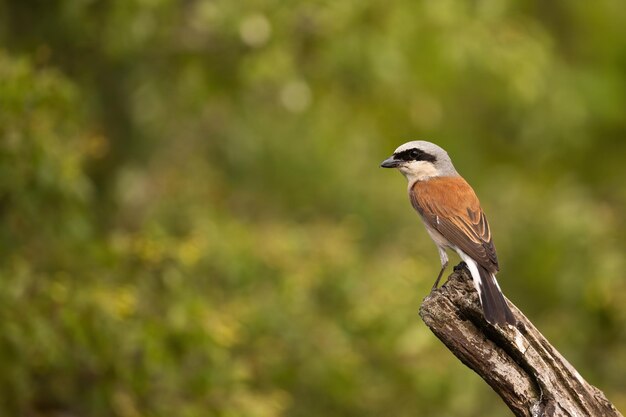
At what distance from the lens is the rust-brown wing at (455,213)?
551 centimetres

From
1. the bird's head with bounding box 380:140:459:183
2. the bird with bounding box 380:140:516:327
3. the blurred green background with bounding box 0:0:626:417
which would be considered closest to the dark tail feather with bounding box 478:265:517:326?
the bird with bounding box 380:140:516:327

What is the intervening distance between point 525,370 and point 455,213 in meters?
1.64

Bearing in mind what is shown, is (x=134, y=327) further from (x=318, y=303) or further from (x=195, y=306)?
(x=318, y=303)

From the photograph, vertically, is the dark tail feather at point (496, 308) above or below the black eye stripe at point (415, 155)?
below

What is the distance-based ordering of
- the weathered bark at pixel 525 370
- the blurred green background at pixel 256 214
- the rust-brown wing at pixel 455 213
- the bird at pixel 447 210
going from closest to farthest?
the weathered bark at pixel 525 370 < the bird at pixel 447 210 < the rust-brown wing at pixel 455 213 < the blurred green background at pixel 256 214

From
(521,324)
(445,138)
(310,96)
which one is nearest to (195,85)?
(310,96)

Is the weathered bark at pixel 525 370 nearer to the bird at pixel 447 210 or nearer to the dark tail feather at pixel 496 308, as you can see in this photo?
the dark tail feather at pixel 496 308

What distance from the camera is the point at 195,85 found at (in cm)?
831

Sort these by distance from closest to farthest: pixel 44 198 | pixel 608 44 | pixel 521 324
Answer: pixel 521 324, pixel 44 198, pixel 608 44

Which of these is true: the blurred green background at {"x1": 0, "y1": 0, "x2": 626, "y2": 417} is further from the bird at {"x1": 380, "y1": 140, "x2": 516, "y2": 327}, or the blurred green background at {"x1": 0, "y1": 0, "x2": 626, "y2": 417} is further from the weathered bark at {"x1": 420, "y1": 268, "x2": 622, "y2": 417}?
the weathered bark at {"x1": 420, "y1": 268, "x2": 622, "y2": 417}

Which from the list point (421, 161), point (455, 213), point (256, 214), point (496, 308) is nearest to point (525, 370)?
point (496, 308)

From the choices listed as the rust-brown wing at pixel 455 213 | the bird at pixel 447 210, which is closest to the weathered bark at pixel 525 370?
the bird at pixel 447 210

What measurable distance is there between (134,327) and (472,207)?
1.99m

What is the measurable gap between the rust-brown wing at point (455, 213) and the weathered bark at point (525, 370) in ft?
3.44
